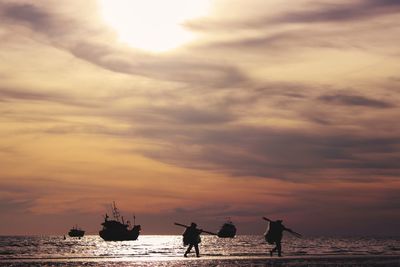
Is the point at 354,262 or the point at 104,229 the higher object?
the point at 104,229

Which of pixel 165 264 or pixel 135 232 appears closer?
pixel 165 264

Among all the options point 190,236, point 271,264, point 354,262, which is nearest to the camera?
→ point 271,264

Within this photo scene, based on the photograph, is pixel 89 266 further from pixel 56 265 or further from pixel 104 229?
pixel 104 229

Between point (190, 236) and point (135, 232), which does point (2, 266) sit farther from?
point (135, 232)

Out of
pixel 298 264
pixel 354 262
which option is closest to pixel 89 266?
pixel 298 264

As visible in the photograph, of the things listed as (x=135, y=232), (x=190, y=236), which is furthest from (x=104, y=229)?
(x=190, y=236)

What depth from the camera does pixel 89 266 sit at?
4738cm

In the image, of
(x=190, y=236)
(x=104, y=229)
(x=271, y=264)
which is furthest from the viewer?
(x=104, y=229)

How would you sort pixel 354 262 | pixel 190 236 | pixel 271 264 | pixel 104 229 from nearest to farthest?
pixel 271 264
pixel 354 262
pixel 190 236
pixel 104 229

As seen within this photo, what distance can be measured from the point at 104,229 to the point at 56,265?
4719 inches

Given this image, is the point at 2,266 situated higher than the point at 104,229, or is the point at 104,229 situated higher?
the point at 104,229

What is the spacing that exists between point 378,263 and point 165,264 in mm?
15830

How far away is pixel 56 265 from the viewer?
48.5 meters

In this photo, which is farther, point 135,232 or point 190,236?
point 135,232
